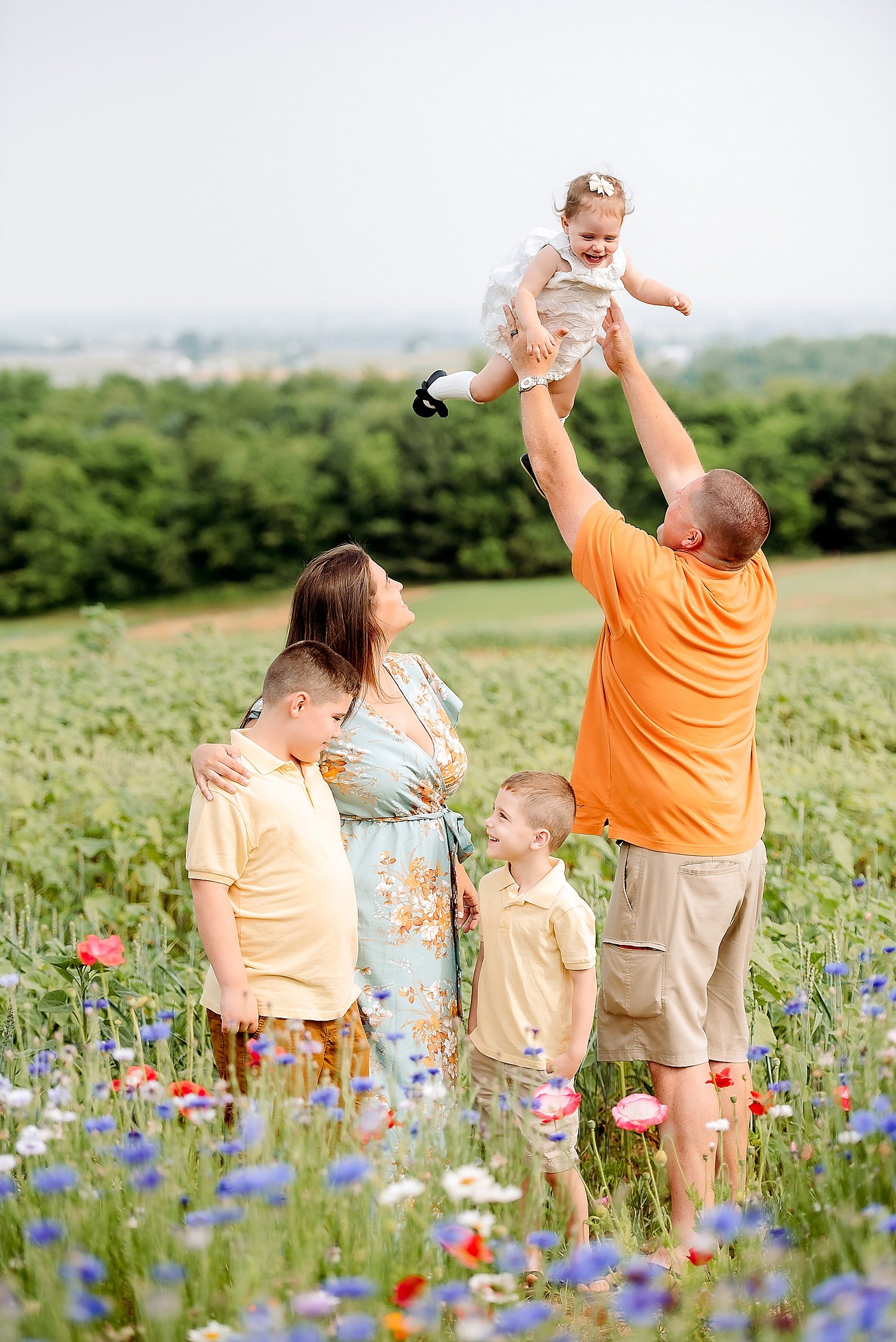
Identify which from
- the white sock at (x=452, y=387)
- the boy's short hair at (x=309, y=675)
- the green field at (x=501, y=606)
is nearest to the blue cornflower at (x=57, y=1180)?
the boy's short hair at (x=309, y=675)

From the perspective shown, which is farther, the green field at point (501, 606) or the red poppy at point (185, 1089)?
the green field at point (501, 606)

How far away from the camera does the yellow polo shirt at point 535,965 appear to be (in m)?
2.74

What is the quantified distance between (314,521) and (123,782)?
26507 mm

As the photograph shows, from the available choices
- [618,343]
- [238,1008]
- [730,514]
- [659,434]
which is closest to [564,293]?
[618,343]

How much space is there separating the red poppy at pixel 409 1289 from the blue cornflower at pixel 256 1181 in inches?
7.8

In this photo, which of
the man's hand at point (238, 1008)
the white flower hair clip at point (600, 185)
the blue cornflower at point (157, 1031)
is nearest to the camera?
the blue cornflower at point (157, 1031)

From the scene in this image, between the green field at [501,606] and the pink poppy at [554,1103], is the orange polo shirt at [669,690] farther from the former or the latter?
the green field at [501,606]

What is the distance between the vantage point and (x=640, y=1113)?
8.74ft

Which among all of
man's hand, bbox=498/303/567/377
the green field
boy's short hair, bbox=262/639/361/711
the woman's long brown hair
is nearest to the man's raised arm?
man's hand, bbox=498/303/567/377

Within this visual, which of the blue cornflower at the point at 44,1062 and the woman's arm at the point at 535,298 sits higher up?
the woman's arm at the point at 535,298

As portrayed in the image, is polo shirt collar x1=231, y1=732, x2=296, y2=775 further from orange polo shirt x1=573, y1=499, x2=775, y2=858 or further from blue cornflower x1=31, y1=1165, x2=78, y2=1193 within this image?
blue cornflower x1=31, y1=1165, x2=78, y2=1193

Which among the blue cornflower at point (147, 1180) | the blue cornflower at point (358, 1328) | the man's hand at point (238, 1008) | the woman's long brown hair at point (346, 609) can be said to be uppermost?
the woman's long brown hair at point (346, 609)

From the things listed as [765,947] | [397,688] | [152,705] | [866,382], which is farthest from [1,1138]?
[866,382]

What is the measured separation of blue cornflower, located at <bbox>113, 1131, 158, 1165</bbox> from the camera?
5.43 feet
